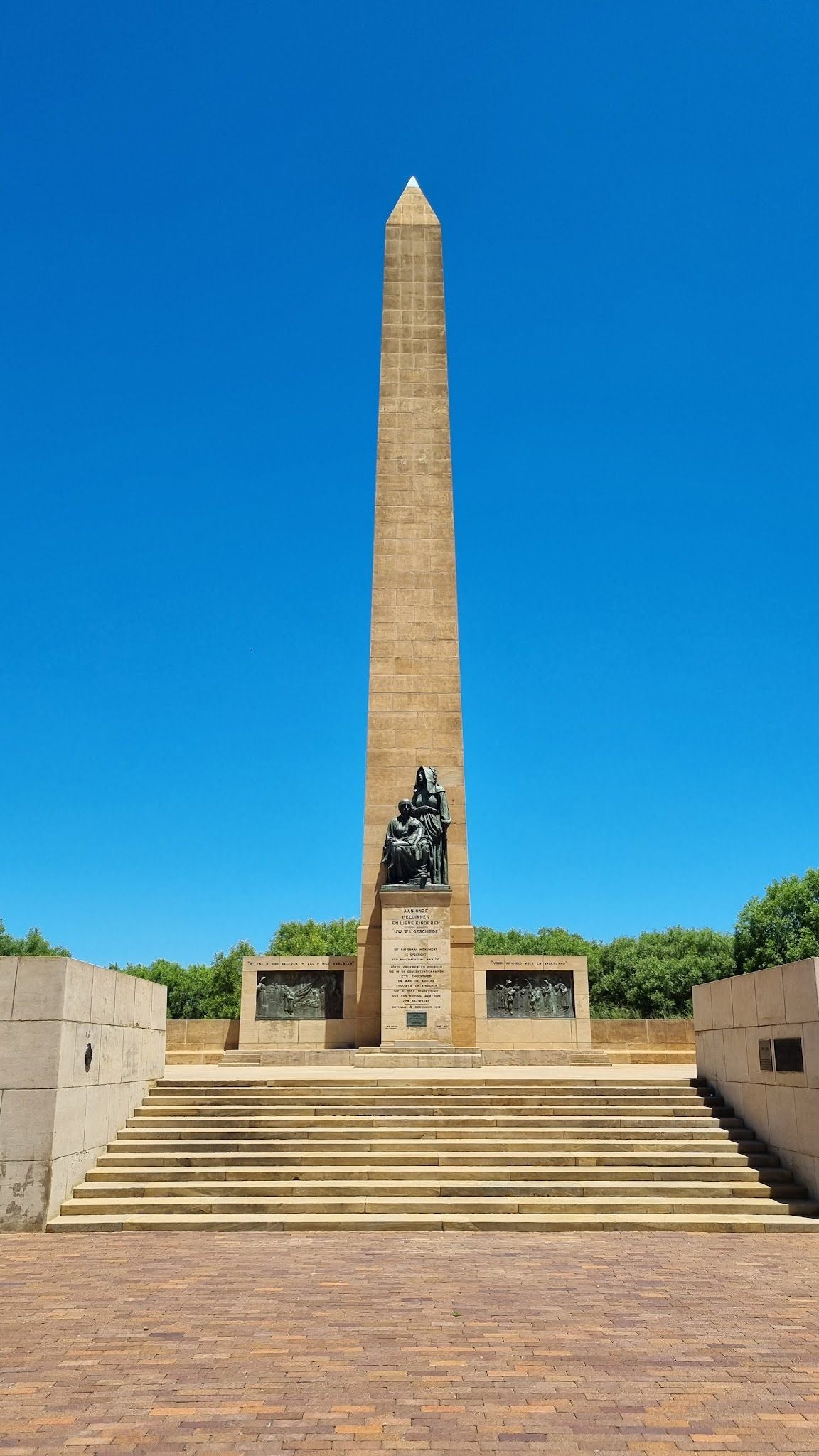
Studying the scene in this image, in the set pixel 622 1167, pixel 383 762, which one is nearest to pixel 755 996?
pixel 622 1167

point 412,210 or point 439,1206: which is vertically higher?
point 412,210

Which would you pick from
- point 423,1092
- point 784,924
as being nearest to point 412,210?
point 423,1092

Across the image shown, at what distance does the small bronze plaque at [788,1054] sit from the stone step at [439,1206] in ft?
4.69

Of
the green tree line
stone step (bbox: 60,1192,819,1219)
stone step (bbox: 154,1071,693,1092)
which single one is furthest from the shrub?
stone step (bbox: 60,1192,819,1219)

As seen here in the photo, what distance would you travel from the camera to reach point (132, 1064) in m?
13.3

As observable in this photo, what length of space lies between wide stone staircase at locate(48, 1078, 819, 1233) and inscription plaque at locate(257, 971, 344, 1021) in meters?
8.38

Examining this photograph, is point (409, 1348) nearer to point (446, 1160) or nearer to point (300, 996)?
point (446, 1160)

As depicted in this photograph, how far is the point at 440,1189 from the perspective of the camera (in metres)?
10.9

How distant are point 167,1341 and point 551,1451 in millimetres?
2771

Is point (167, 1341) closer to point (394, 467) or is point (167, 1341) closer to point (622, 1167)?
point (622, 1167)

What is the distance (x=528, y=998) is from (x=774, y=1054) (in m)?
10.1

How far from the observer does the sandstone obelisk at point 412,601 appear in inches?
883

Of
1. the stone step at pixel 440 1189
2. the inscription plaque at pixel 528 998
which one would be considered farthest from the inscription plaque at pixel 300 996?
the stone step at pixel 440 1189

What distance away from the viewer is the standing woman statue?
70.5 feet
